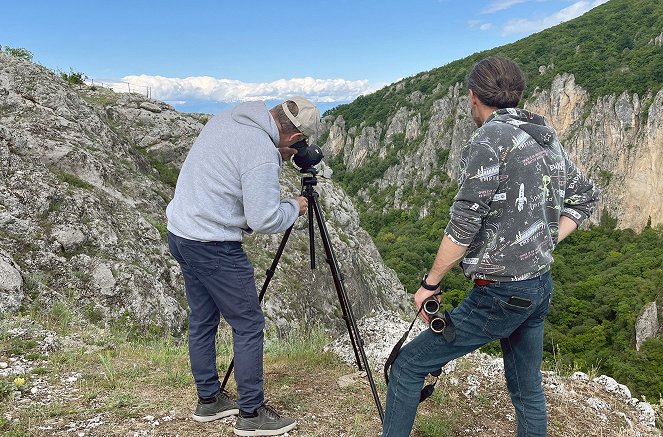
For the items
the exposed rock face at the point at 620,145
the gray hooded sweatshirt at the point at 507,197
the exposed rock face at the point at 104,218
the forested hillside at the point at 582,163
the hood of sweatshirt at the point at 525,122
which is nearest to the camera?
the gray hooded sweatshirt at the point at 507,197

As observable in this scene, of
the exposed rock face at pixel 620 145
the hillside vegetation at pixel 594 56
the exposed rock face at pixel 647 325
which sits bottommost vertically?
the exposed rock face at pixel 647 325

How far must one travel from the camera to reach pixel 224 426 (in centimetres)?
364

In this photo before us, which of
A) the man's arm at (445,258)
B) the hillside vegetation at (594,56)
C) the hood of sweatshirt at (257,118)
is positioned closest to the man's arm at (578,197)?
the man's arm at (445,258)

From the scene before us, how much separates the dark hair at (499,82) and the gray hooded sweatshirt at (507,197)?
0.09 m

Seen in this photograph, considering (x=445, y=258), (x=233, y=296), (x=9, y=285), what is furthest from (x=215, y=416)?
(x=9, y=285)

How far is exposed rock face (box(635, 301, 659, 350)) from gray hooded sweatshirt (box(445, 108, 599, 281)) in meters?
59.9

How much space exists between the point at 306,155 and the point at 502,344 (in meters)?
1.93

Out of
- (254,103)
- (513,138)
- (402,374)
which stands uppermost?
(254,103)

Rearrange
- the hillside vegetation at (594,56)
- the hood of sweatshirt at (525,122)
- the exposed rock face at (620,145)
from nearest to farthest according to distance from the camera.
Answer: the hood of sweatshirt at (525,122) → the exposed rock face at (620,145) → the hillside vegetation at (594,56)

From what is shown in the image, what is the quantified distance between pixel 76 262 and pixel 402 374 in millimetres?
6702

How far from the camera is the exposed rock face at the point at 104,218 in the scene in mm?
7277

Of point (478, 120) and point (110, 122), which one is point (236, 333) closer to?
point (478, 120)

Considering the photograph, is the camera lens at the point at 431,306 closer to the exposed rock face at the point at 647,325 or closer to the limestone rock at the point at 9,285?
the limestone rock at the point at 9,285

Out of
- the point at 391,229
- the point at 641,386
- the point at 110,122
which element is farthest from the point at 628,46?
the point at 110,122
